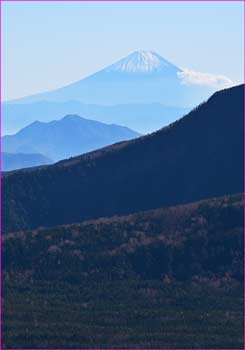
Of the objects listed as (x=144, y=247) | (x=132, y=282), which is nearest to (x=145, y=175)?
(x=144, y=247)

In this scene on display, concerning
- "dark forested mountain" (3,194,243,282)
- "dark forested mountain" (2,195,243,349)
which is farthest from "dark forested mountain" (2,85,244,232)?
"dark forested mountain" (2,195,243,349)

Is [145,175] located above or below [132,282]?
above

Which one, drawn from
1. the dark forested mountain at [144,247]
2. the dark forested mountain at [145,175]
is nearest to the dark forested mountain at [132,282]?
the dark forested mountain at [144,247]

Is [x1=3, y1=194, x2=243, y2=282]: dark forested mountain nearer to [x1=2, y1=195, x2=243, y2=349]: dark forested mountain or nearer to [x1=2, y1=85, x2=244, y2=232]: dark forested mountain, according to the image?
[x1=2, y1=195, x2=243, y2=349]: dark forested mountain

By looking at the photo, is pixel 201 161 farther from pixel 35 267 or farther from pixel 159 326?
pixel 159 326

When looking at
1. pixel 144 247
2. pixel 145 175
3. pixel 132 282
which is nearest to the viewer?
pixel 132 282

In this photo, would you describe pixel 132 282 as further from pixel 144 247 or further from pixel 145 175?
pixel 145 175

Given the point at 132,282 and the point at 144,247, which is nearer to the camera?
the point at 132,282

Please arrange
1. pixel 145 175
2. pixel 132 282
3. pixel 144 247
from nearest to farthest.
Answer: pixel 132 282 < pixel 144 247 < pixel 145 175

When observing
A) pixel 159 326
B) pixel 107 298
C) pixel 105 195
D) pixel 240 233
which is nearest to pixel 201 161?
pixel 105 195
